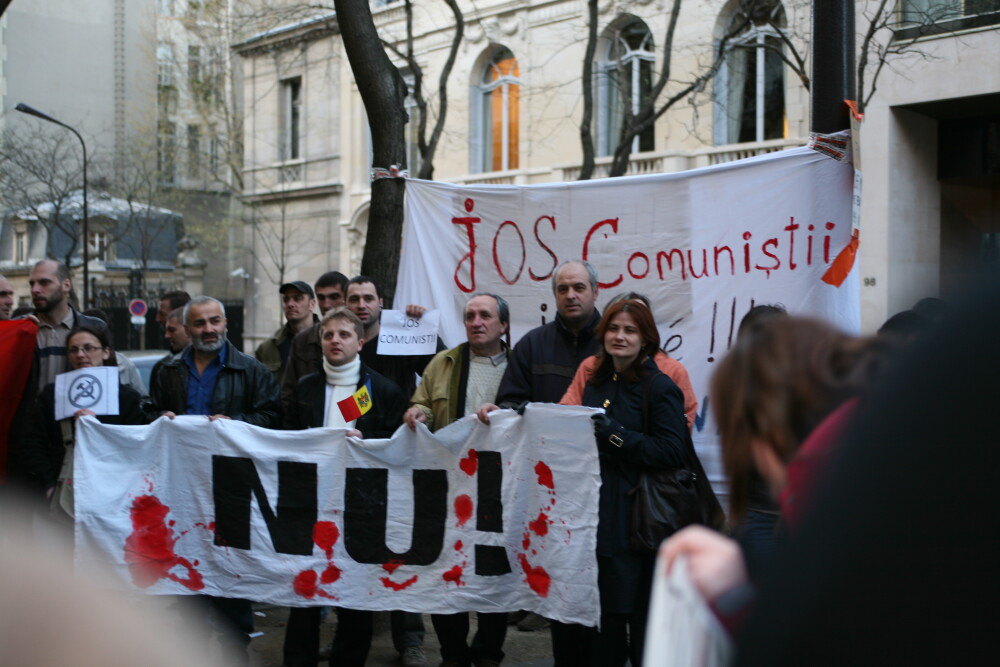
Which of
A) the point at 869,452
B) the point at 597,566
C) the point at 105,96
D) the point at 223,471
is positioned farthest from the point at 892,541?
the point at 105,96

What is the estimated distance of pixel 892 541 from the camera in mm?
942

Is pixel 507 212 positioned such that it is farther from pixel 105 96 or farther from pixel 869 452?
pixel 105 96

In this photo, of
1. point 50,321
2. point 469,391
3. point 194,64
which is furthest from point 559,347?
point 194,64

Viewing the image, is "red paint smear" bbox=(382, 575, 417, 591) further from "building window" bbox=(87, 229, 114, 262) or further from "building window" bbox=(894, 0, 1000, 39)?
"building window" bbox=(87, 229, 114, 262)

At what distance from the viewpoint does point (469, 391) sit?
18.6 ft

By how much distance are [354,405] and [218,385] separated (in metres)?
0.84

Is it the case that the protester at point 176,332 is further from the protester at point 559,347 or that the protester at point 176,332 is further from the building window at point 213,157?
the building window at point 213,157

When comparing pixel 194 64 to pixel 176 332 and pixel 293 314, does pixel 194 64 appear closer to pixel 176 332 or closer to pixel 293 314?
pixel 176 332

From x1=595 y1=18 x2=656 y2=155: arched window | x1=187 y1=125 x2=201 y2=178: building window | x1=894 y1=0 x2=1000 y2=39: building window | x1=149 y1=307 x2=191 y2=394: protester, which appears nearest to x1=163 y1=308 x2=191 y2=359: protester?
x1=149 y1=307 x2=191 y2=394: protester

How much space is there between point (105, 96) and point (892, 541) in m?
55.8

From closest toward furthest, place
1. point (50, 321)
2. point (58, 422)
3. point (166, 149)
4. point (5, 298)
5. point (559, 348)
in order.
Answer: point (559, 348) < point (58, 422) < point (50, 321) < point (5, 298) < point (166, 149)

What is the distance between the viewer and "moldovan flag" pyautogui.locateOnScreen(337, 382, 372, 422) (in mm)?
5527

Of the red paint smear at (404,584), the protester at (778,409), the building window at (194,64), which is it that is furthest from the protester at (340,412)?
the building window at (194,64)

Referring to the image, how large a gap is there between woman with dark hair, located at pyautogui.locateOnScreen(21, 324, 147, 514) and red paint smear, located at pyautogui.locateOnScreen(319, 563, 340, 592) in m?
1.52
